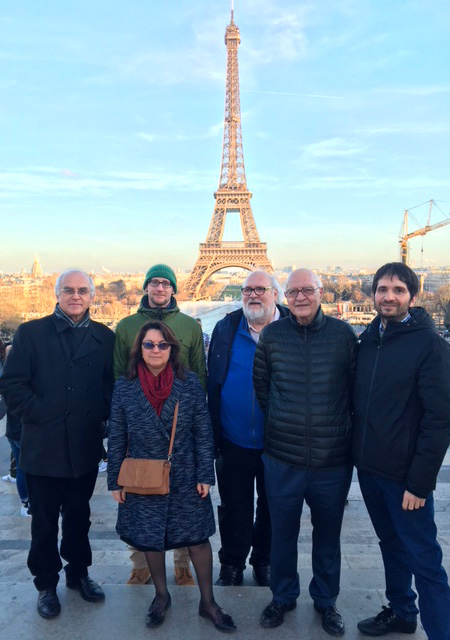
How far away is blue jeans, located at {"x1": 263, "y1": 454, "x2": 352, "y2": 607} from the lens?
246 centimetres

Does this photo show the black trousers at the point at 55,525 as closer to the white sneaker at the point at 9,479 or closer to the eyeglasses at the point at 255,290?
the eyeglasses at the point at 255,290

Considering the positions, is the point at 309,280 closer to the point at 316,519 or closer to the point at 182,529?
the point at 316,519

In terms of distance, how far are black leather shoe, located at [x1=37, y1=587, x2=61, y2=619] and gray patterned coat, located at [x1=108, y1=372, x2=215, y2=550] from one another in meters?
0.54

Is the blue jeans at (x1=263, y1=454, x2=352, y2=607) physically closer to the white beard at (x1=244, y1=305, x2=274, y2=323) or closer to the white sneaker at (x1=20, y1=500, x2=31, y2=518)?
the white beard at (x1=244, y1=305, x2=274, y2=323)

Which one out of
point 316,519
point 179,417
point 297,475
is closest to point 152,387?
point 179,417

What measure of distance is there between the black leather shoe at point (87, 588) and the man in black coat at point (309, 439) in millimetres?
889

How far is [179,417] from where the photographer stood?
2.39 m

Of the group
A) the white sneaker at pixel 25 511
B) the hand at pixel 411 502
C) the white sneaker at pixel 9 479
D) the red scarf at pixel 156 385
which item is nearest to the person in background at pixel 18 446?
the white sneaker at pixel 25 511

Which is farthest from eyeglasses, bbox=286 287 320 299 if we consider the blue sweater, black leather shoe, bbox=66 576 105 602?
black leather shoe, bbox=66 576 105 602

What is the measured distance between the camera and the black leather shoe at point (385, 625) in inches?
92.6

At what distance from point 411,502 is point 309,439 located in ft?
1.76

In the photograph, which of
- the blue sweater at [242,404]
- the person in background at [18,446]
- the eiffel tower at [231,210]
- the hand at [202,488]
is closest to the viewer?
the hand at [202,488]

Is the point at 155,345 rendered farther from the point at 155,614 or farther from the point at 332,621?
the point at 332,621

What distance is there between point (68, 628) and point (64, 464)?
774 mm
